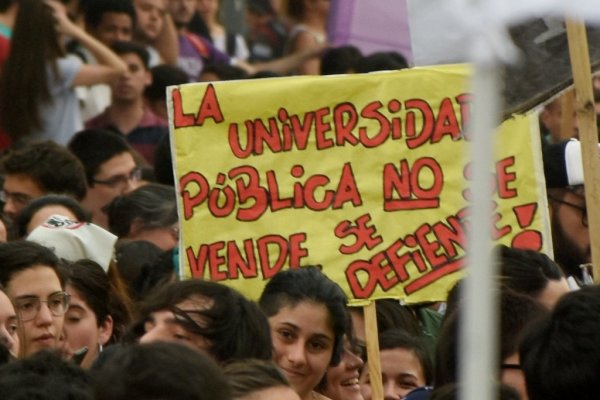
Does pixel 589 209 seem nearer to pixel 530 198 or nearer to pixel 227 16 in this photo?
pixel 530 198

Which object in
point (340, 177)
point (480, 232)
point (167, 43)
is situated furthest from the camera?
point (167, 43)

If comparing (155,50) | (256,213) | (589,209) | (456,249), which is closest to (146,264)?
(256,213)

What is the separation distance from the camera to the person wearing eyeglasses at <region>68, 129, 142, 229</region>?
361 inches

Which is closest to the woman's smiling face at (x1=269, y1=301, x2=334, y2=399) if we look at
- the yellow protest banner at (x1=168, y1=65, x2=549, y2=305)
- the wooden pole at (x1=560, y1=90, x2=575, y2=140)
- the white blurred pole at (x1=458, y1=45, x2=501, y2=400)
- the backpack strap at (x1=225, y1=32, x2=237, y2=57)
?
the yellow protest banner at (x1=168, y1=65, x2=549, y2=305)

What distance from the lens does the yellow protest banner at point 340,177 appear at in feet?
20.5

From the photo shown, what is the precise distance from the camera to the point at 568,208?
7.04 m

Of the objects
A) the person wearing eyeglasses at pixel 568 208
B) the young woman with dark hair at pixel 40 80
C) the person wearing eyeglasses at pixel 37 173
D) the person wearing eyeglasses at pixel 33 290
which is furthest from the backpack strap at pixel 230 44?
the person wearing eyeglasses at pixel 33 290

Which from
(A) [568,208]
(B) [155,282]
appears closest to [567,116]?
(A) [568,208]

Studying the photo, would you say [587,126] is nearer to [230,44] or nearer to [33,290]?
[33,290]

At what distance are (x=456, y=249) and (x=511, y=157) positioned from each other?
0.43m

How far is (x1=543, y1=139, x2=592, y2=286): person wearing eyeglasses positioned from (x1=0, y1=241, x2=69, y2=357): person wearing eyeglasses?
2.23 m

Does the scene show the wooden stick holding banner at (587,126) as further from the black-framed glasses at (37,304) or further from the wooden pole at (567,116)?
the wooden pole at (567,116)

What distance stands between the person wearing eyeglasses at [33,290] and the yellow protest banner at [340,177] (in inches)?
28.7

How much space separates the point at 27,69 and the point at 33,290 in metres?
4.08
